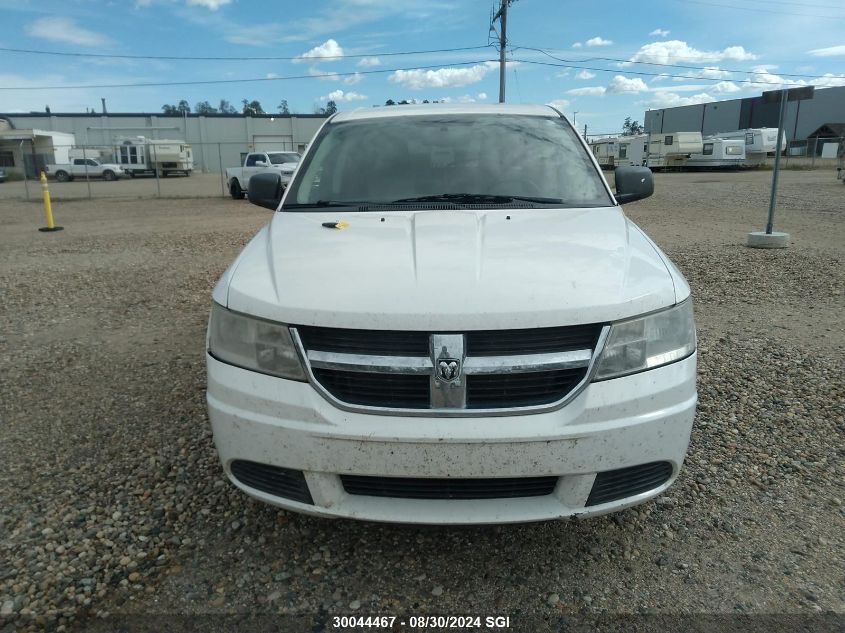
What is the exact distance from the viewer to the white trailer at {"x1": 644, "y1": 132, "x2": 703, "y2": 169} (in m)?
39.4

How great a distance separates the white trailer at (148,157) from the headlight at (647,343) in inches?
1941

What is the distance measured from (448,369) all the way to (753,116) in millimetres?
85517

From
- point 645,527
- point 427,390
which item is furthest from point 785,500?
point 427,390

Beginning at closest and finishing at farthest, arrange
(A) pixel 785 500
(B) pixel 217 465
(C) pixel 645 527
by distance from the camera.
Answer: (C) pixel 645 527 → (A) pixel 785 500 → (B) pixel 217 465

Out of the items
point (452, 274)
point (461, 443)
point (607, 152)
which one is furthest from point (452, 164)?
point (607, 152)

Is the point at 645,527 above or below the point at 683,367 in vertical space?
below

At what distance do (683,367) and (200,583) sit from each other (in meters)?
1.92

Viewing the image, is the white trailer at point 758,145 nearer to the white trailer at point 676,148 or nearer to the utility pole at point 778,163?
the white trailer at point 676,148

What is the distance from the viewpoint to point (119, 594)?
7.49 ft

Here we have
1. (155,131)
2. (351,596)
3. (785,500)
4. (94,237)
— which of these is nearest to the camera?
(351,596)

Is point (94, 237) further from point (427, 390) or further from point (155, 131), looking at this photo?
point (155, 131)

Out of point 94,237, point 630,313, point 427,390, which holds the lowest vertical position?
point 94,237

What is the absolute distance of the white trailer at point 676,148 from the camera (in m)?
39.4

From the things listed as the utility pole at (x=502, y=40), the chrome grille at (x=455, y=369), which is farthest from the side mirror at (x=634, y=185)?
the utility pole at (x=502, y=40)
